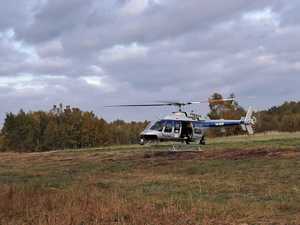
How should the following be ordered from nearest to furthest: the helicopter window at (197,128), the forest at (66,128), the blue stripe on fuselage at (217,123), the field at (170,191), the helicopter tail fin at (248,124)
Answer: the field at (170,191)
the helicopter window at (197,128)
the blue stripe on fuselage at (217,123)
the helicopter tail fin at (248,124)
the forest at (66,128)

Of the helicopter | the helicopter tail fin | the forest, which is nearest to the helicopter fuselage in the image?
the helicopter

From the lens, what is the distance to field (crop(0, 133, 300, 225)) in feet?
38.0

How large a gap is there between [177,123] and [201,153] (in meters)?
4.91

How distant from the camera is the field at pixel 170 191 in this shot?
11577 mm

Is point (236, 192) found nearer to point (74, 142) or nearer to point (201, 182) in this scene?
point (201, 182)

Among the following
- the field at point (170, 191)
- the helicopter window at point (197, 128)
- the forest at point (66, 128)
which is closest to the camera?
the field at point (170, 191)

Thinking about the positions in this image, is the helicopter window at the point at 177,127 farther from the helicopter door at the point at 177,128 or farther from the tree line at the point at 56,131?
the tree line at the point at 56,131

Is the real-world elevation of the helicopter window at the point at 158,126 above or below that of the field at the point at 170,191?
above

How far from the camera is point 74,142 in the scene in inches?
4882

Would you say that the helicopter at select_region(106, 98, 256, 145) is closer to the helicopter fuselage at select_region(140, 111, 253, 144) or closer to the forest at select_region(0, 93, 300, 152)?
the helicopter fuselage at select_region(140, 111, 253, 144)

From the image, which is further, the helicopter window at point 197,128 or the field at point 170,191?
the helicopter window at point 197,128

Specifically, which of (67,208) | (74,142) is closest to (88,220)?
(67,208)

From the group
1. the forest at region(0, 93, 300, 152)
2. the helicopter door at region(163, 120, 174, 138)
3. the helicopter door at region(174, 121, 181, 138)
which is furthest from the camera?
the forest at region(0, 93, 300, 152)

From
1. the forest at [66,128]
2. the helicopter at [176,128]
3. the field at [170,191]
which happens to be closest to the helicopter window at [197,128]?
the helicopter at [176,128]
